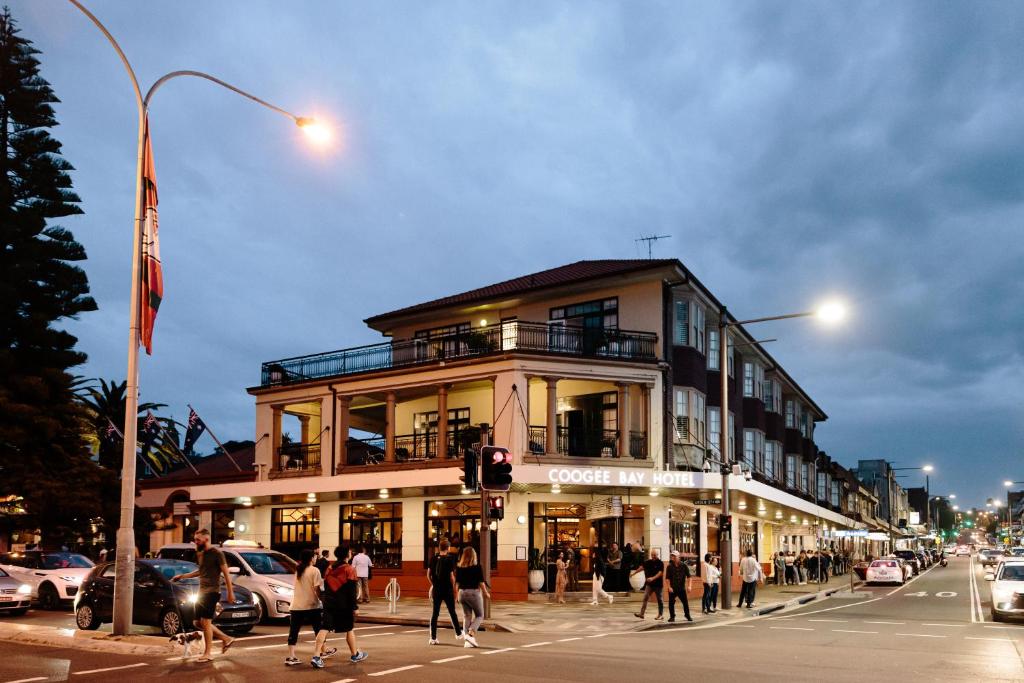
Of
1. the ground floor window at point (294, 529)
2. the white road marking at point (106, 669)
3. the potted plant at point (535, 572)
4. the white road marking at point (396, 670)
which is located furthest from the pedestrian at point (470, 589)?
the ground floor window at point (294, 529)

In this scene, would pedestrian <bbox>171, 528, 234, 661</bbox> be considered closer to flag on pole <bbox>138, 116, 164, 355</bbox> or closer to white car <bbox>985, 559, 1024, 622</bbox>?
flag on pole <bbox>138, 116, 164, 355</bbox>

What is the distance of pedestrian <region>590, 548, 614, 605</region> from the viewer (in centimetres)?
2823

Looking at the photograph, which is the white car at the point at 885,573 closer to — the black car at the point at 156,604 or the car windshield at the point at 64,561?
the car windshield at the point at 64,561

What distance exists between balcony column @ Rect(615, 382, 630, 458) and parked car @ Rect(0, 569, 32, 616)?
17.7 metres

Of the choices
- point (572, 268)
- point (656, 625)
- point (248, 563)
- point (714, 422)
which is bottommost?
point (656, 625)

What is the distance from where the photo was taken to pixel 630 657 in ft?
48.9

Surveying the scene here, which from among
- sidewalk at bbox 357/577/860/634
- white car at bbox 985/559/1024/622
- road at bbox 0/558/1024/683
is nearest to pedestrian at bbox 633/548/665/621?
sidewalk at bbox 357/577/860/634

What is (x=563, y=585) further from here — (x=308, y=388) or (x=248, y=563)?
(x=308, y=388)

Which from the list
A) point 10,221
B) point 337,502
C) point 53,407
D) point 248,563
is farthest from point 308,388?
point 248,563

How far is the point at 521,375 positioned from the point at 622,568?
6845 mm

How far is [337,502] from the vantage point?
36000 millimetres

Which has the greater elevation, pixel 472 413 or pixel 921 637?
pixel 472 413

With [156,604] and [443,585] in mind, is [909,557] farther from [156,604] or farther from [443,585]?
[156,604]

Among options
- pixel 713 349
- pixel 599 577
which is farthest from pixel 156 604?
pixel 713 349
